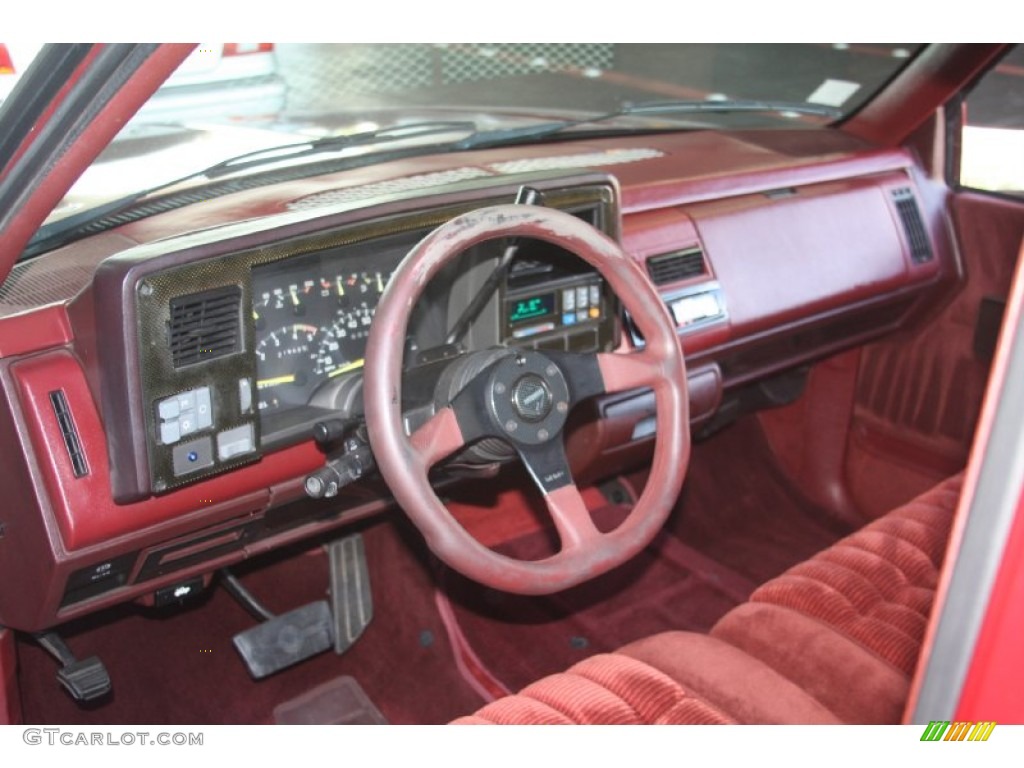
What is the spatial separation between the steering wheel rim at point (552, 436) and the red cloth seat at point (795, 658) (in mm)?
200

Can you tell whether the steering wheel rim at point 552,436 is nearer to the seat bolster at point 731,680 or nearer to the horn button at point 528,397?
the horn button at point 528,397

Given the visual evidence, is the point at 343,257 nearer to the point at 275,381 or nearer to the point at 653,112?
the point at 275,381

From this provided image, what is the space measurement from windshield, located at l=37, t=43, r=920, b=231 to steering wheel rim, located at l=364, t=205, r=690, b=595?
82cm

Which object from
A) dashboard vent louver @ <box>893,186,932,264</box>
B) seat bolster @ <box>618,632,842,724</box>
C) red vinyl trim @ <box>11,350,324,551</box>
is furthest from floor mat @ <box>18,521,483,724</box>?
dashboard vent louver @ <box>893,186,932,264</box>

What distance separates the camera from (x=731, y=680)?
6.36 ft

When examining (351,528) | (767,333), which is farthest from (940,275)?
(351,528)

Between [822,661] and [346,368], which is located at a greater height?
[346,368]

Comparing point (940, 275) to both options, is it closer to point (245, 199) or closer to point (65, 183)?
point (245, 199)

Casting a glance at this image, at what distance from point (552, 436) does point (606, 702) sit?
457 millimetres

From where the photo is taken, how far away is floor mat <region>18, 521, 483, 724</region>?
2.80 metres

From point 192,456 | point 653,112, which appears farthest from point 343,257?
point 653,112

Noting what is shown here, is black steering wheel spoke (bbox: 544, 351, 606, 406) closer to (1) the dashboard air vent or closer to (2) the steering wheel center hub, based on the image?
(2) the steering wheel center hub

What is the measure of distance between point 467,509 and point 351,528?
1.13 feet

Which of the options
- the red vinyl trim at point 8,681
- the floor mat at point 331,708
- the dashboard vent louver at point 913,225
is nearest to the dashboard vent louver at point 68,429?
the red vinyl trim at point 8,681
